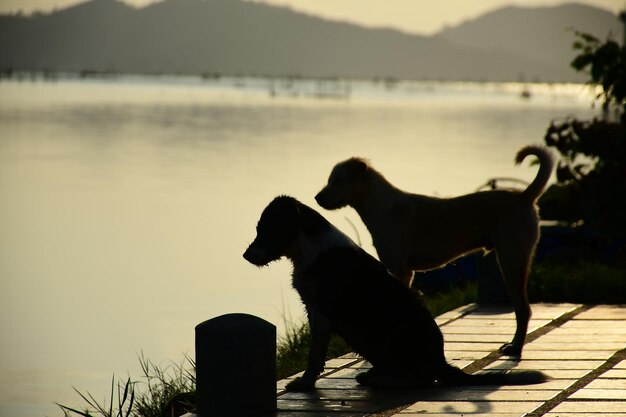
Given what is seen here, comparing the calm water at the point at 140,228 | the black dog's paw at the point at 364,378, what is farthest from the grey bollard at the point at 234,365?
the calm water at the point at 140,228

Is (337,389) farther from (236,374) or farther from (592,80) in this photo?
(592,80)

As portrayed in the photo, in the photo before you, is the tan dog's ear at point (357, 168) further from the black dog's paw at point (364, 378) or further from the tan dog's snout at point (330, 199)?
the black dog's paw at point (364, 378)

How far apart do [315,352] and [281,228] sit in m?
0.84

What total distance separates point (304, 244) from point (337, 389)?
0.97 metres

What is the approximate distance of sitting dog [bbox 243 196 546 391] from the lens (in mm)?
7820

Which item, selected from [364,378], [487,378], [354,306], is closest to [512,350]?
[487,378]

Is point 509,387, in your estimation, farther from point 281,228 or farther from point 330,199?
point 330,199

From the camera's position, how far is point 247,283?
18.8 meters

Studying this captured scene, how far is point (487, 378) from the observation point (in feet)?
26.1

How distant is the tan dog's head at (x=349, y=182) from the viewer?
955 centimetres

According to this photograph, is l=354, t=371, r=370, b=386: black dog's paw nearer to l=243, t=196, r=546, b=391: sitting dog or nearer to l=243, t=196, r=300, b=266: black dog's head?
l=243, t=196, r=546, b=391: sitting dog

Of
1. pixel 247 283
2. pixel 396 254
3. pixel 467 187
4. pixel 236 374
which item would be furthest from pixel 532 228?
pixel 467 187

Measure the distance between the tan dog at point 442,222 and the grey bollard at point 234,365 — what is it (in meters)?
2.30

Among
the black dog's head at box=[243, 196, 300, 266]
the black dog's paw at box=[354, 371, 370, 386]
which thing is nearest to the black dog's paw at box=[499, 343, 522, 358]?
the black dog's paw at box=[354, 371, 370, 386]
